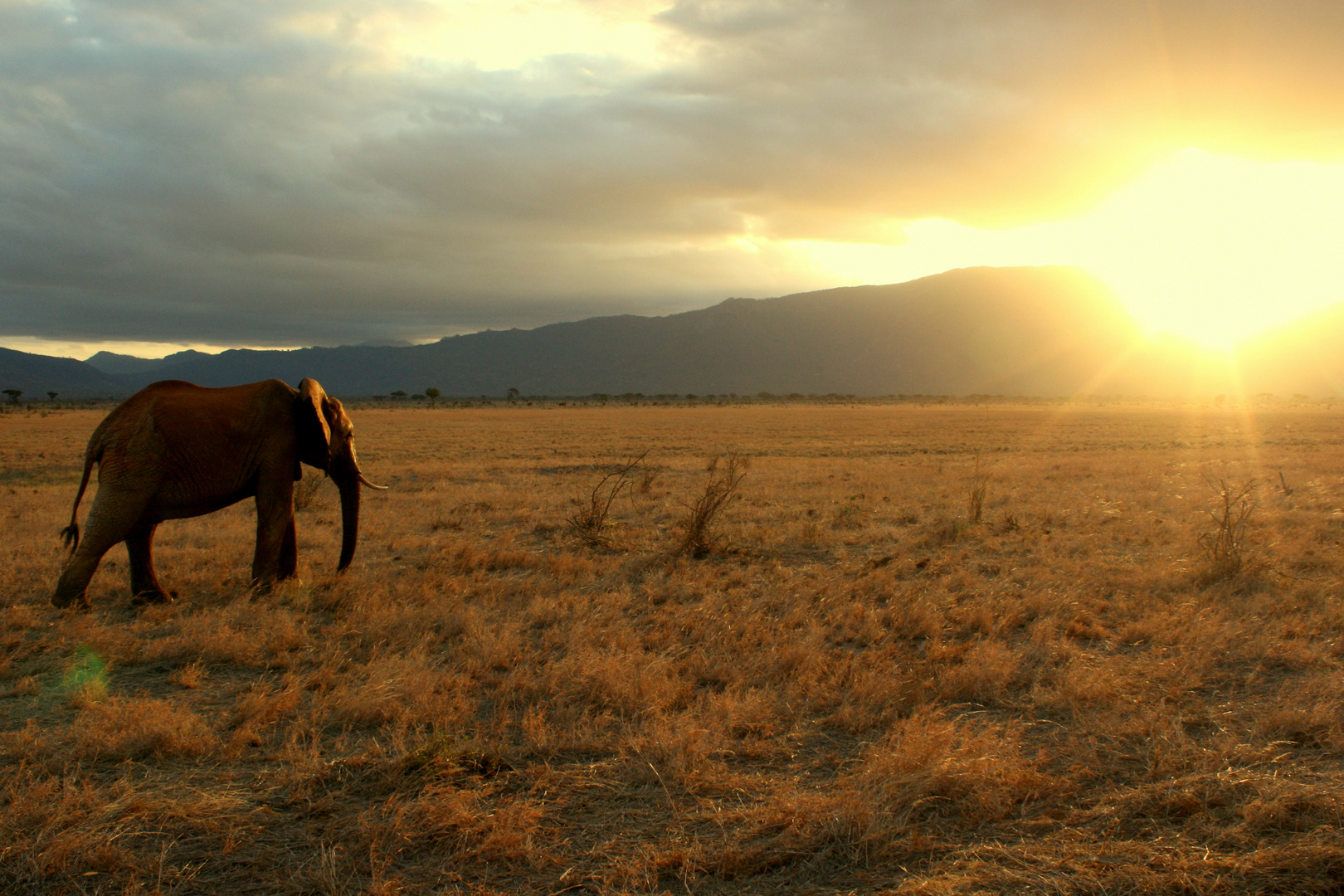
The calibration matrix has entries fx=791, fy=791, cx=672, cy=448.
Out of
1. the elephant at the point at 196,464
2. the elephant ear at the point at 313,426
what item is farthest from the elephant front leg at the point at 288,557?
the elephant ear at the point at 313,426

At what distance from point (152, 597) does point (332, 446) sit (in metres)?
2.28

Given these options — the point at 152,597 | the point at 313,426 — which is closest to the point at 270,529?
the point at 313,426

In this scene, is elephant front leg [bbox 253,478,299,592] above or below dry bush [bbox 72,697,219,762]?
above

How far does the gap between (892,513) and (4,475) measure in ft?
78.7

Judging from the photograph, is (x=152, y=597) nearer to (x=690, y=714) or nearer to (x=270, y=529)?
(x=270, y=529)

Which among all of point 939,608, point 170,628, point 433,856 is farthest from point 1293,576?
point 170,628

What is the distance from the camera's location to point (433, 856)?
356 centimetres

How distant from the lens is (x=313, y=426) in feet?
28.2

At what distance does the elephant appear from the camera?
24.7 feet

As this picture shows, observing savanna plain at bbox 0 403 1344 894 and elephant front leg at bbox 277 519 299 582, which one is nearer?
savanna plain at bbox 0 403 1344 894

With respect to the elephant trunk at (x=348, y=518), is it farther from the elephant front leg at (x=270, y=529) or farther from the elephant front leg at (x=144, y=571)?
the elephant front leg at (x=144, y=571)

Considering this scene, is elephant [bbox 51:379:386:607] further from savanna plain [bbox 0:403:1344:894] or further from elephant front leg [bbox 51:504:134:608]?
savanna plain [bbox 0:403:1344:894]

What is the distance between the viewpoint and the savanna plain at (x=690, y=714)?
3.48m

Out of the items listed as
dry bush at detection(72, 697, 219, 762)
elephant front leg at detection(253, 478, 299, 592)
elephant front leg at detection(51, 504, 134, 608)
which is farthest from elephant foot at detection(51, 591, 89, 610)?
dry bush at detection(72, 697, 219, 762)
